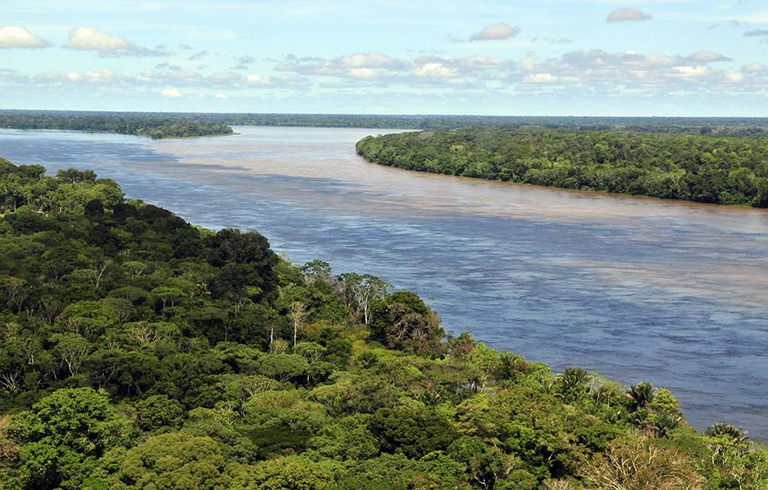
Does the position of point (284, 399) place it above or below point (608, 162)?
below

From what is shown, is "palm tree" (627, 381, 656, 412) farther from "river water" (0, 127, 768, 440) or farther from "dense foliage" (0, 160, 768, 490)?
"river water" (0, 127, 768, 440)

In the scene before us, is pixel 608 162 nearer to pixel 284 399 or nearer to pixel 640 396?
pixel 640 396

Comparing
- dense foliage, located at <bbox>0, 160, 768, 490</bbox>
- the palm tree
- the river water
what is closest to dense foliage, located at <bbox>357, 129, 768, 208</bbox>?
the river water

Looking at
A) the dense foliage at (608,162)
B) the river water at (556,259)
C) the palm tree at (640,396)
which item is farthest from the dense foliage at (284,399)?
the dense foliage at (608,162)

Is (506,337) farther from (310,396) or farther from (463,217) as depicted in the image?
(463,217)

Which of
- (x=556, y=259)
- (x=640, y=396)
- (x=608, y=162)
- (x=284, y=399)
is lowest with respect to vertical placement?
(x=640, y=396)

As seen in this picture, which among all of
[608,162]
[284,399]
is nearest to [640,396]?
[284,399]
